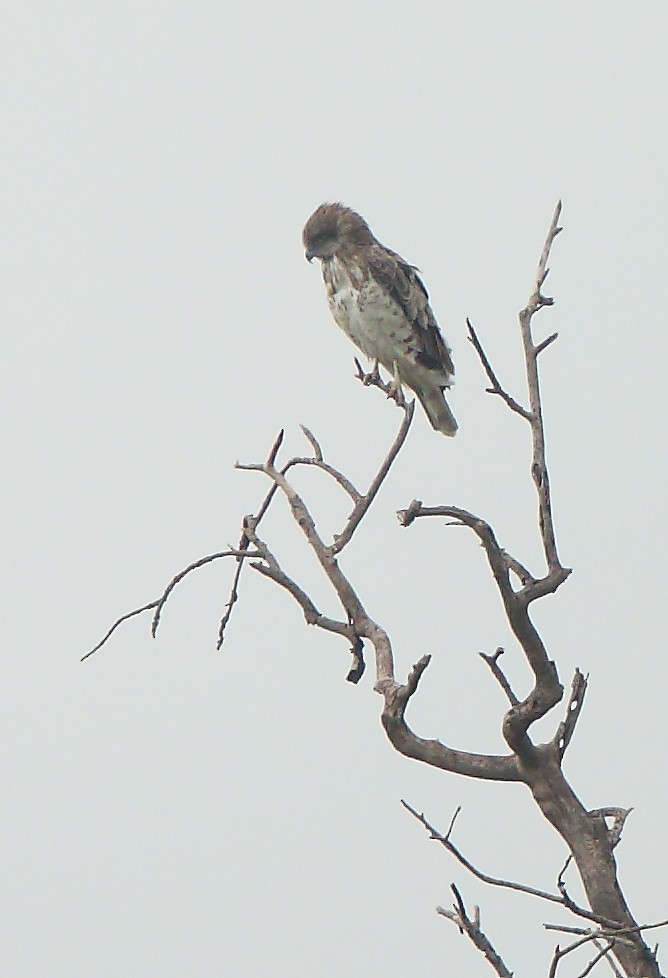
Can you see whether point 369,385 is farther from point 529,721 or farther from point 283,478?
point 529,721

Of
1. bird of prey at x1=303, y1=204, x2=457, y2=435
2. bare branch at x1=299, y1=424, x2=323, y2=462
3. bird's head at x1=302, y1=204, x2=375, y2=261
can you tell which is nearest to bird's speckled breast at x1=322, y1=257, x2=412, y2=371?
bird of prey at x1=303, y1=204, x2=457, y2=435

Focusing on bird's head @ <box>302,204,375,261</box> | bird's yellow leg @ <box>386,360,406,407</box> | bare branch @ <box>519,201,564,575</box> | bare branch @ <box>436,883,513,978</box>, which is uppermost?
bird's head @ <box>302,204,375,261</box>

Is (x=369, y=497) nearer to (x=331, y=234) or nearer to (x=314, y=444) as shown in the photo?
(x=314, y=444)

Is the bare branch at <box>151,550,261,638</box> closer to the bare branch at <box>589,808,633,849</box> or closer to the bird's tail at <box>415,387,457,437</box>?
the bare branch at <box>589,808,633,849</box>

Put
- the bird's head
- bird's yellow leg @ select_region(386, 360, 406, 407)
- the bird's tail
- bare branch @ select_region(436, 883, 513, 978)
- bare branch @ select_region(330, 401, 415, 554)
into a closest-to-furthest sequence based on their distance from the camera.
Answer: bare branch @ select_region(436, 883, 513, 978)
bare branch @ select_region(330, 401, 415, 554)
bird's yellow leg @ select_region(386, 360, 406, 407)
the bird's tail
the bird's head

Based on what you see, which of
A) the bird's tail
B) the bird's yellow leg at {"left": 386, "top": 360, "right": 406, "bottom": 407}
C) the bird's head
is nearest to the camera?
the bird's yellow leg at {"left": 386, "top": 360, "right": 406, "bottom": 407}

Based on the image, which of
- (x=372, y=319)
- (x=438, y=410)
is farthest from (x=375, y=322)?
(x=438, y=410)

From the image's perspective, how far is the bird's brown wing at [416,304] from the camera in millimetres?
7707

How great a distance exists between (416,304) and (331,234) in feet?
2.45

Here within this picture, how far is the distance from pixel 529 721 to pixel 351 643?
2.49 ft

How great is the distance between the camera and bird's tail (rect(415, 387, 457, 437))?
7.87 m

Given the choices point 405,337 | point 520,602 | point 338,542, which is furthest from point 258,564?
point 405,337

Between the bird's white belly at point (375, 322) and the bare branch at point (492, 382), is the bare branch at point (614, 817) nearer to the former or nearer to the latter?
the bare branch at point (492, 382)

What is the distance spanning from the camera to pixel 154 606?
4062 mm
